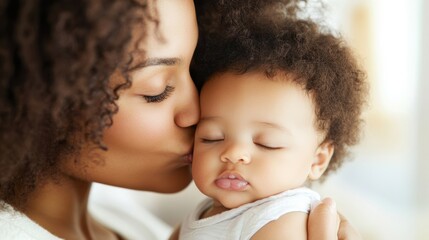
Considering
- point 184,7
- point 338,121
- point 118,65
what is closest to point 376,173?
point 338,121

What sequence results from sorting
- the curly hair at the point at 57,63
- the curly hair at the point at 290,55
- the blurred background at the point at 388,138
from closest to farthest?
1. the curly hair at the point at 57,63
2. the curly hair at the point at 290,55
3. the blurred background at the point at 388,138

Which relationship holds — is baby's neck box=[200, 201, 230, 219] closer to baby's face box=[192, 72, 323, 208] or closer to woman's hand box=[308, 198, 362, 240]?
baby's face box=[192, 72, 323, 208]

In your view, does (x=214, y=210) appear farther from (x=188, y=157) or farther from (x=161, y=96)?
(x=161, y=96)

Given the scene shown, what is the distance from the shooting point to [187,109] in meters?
1.29

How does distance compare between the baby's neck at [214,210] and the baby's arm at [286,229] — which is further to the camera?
the baby's neck at [214,210]

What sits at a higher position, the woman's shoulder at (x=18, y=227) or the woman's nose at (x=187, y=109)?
the woman's nose at (x=187, y=109)

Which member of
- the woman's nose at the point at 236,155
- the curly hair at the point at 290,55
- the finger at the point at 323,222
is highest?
the curly hair at the point at 290,55

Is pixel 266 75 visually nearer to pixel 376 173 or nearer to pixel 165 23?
pixel 165 23

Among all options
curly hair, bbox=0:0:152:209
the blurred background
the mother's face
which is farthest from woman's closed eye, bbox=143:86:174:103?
the blurred background

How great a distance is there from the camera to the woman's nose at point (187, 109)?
1.28 meters

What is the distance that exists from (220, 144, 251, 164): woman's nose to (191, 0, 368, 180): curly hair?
0.50 feet

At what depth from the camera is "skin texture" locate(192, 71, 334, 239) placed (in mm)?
1222

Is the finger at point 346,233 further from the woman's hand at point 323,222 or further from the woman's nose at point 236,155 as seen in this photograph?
the woman's nose at point 236,155

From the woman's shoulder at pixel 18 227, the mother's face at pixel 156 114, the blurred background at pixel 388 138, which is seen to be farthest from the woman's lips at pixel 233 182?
the blurred background at pixel 388 138
